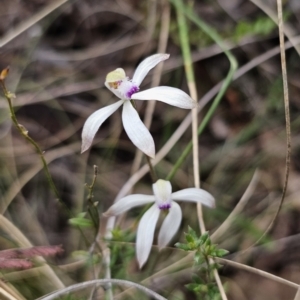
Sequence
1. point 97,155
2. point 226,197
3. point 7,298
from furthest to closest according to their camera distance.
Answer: point 97,155, point 226,197, point 7,298

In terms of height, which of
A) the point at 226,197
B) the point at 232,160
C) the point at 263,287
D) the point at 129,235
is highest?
the point at 232,160

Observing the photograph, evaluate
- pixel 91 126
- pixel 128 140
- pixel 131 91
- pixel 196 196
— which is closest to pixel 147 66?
pixel 131 91

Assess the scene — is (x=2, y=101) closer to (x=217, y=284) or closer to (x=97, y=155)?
(x=97, y=155)

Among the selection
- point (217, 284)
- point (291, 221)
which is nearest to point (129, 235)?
point (217, 284)

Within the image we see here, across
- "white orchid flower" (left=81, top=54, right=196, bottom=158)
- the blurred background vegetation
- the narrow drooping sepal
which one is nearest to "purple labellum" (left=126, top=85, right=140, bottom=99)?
"white orchid flower" (left=81, top=54, right=196, bottom=158)

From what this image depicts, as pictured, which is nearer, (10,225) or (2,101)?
(10,225)
